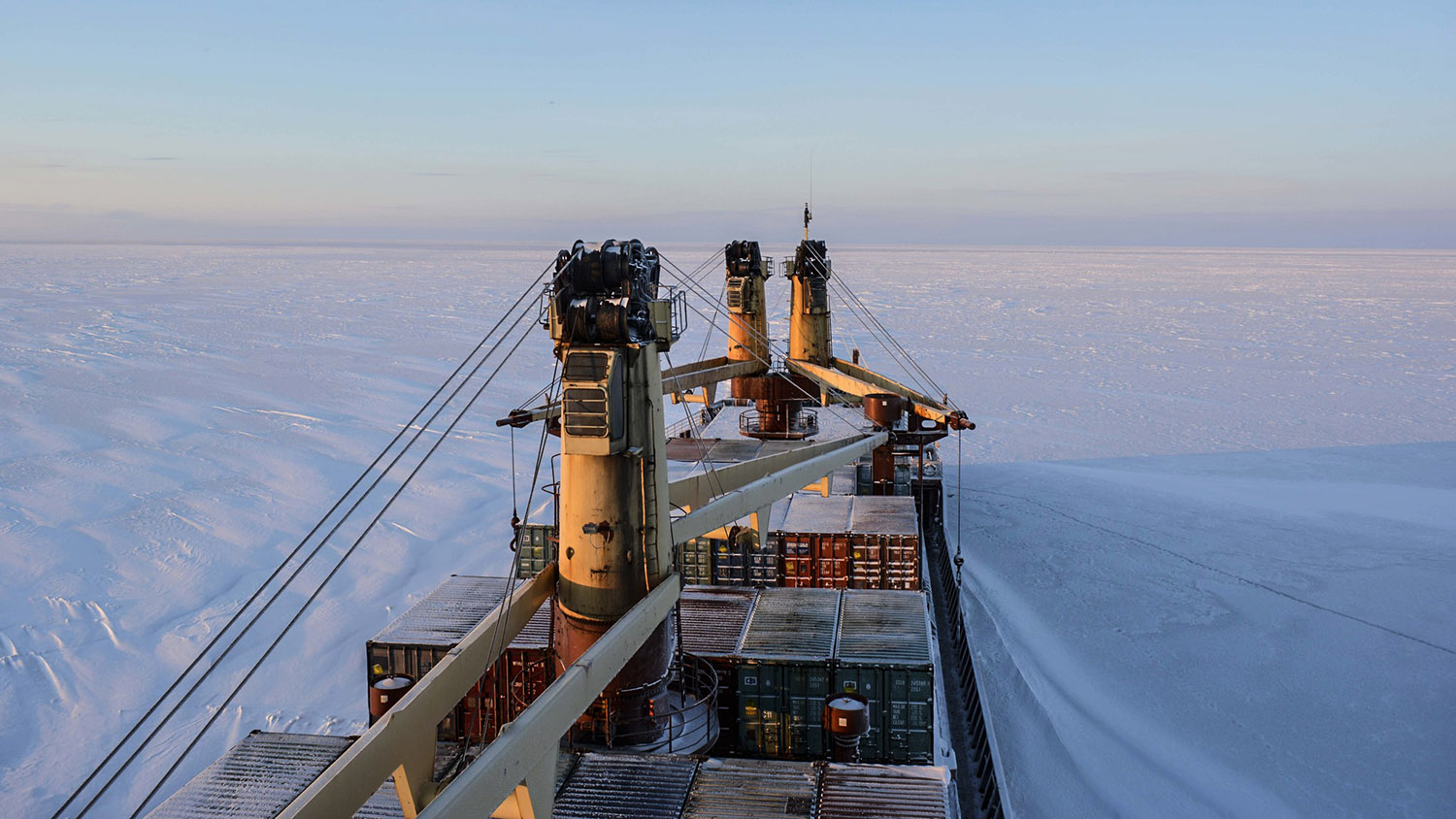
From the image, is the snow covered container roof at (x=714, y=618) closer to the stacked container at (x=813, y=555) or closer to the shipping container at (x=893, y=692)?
the stacked container at (x=813, y=555)

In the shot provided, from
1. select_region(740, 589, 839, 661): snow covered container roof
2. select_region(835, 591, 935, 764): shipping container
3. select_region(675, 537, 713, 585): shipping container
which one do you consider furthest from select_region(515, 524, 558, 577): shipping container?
select_region(835, 591, 935, 764): shipping container

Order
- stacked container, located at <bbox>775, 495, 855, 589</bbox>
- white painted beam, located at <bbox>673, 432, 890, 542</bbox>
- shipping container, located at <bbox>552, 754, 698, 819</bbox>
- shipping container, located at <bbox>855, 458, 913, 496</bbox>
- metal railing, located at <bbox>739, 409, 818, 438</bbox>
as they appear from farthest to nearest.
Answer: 1. metal railing, located at <bbox>739, 409, 818, 438</bbox>
2. shipping container, located at <bbox>855, 458, 913, 496</bbox>
3. stacked container, located at <bbox>775, 495, 855, 589</bbox>
4. white painted beam, located at <bbox>673, 432, 890, 542</bbox>
5. shipping container, located at <bbox>552, 754, 698, 819</bbox>

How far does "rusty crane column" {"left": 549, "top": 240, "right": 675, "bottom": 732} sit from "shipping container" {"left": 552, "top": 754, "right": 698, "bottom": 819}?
1277 mm

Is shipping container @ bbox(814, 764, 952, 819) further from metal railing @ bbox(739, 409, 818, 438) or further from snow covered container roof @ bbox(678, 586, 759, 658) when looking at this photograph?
metal railing @ bbox(739, 409, 818, 438)

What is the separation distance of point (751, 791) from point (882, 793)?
1.58m

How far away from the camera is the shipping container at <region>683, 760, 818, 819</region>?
35.7ft

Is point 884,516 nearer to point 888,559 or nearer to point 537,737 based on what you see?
point 888,559

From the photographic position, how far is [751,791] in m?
11.3

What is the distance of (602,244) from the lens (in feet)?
40.8

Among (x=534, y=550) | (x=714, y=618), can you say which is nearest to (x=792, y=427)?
(x=534, y=550)

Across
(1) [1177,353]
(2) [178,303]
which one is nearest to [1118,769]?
(1) [1177,353]

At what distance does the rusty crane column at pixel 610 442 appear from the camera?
12.0m

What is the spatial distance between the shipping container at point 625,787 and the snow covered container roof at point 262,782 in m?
2.08

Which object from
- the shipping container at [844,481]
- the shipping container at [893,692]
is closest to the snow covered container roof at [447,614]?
the shipping container at [893,692]
